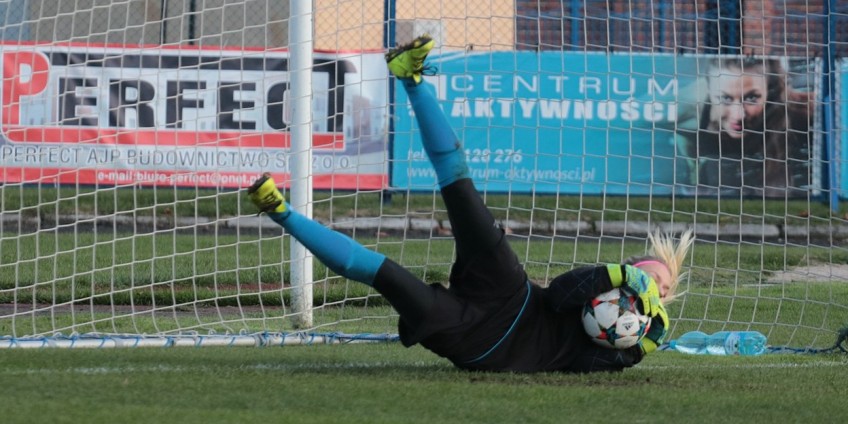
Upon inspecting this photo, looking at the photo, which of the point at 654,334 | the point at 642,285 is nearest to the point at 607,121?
the point at 654,334

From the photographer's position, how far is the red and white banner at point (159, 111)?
889cm

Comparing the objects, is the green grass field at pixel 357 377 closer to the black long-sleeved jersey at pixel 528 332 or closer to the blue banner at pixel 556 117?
the black long-sleeved jersey at pixel 528 332

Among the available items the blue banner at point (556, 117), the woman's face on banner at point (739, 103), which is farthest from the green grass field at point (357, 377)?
the woman's face on banner at point (739, 103)

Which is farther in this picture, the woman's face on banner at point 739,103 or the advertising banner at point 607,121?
the woman's face on banner at point 739,103

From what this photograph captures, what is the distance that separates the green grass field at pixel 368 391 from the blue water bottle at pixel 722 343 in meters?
0.67

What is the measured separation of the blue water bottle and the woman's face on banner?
446 centimetres

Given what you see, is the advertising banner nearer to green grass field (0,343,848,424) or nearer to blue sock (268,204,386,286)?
green grass field (0,343,848,424)

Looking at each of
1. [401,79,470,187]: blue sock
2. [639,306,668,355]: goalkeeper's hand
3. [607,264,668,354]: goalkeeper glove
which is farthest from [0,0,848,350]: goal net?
[607,264,668,354]: goalkeeper glove

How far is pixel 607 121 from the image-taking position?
990 cm

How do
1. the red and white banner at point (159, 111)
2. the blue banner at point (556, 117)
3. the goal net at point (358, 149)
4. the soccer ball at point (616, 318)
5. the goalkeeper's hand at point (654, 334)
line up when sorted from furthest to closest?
the blue banner at point (556, 117), the red and white banner at point (159, 111), the goal net at point (358, 149), the goalkeeper's hand at point (654, 334), the soccer ball at point (616, 318)

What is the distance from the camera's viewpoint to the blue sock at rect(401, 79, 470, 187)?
215 inches

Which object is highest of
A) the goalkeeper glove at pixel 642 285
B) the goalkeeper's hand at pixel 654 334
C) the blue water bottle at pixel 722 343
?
the goalkeeper glove at pixel 642 285

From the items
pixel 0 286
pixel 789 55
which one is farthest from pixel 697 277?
pixel 0 286

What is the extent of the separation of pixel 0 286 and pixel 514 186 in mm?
6118
